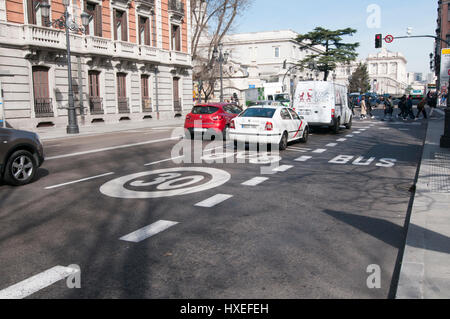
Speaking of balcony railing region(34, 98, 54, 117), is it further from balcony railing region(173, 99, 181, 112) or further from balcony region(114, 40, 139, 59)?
balcony railing region(173, 99, 181, 112)

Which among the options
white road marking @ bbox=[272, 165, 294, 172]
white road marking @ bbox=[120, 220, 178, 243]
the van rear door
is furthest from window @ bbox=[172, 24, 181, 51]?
white road marking @ bbox=[120, 220, 178, 243]

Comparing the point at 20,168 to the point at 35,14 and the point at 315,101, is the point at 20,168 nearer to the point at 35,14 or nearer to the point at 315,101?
the point at 315,101

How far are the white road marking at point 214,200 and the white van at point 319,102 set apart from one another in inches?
531

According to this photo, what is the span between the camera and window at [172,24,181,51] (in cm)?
3859

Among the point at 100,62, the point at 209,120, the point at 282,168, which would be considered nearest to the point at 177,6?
the point at 100,62

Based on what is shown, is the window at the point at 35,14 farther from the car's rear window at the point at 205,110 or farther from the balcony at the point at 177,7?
the balcony at the point at 177,7

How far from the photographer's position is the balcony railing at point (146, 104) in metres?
34.2

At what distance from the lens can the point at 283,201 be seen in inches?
281

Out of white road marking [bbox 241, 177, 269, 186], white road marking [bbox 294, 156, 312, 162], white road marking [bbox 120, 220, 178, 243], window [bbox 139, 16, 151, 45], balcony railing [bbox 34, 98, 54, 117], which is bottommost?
white road marking [bbox 120, 220, 178, 243]

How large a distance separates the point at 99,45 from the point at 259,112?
18631mm

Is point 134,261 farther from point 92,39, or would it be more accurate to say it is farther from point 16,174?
point 92,39

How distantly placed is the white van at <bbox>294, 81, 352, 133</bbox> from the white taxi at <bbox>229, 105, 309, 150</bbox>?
5632mm

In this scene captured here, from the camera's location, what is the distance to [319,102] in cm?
1988

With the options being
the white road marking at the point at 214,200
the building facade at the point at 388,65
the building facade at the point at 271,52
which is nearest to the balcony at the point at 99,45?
the white road marking at the point at 214,200
